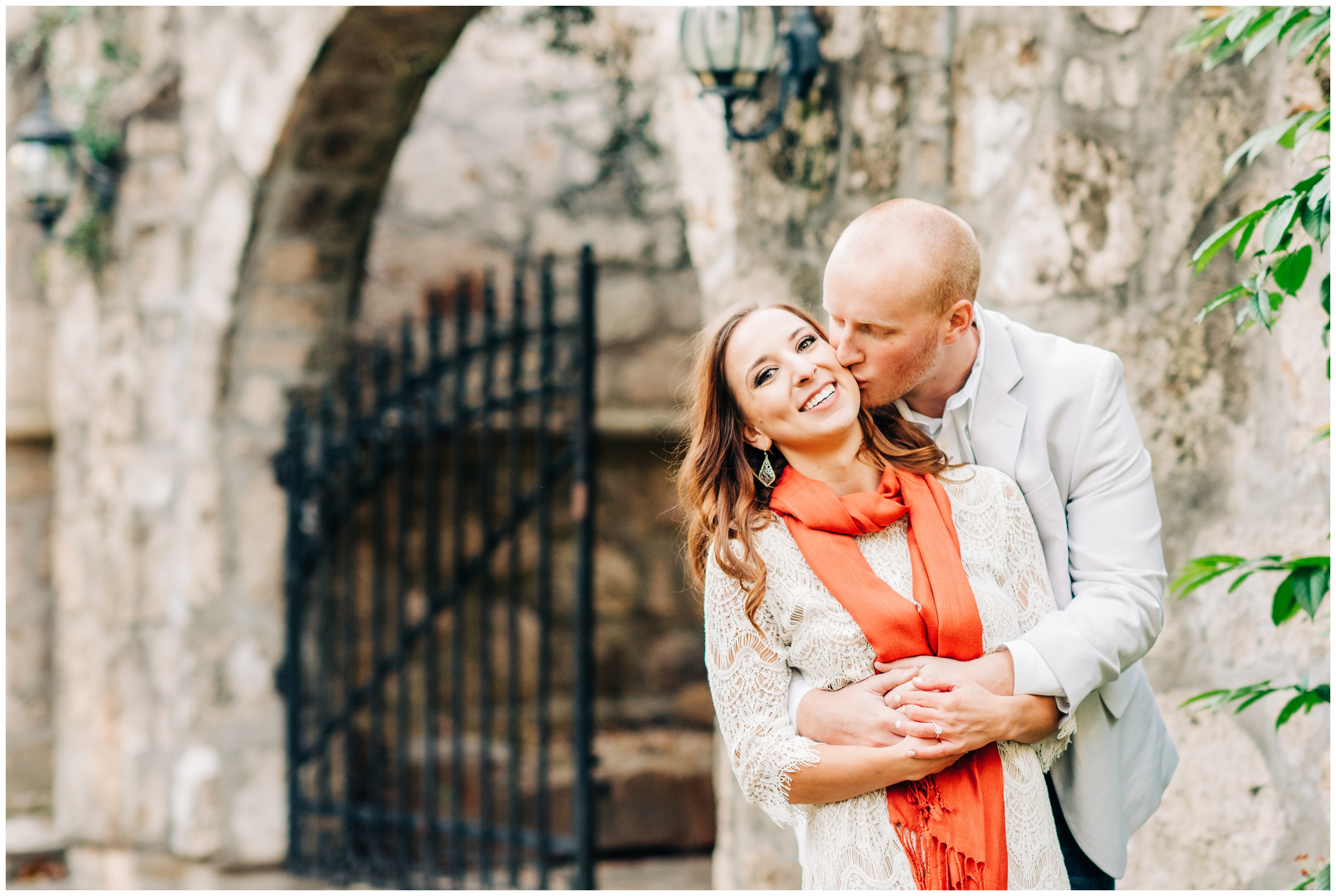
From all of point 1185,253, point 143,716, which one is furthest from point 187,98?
point 1185,253

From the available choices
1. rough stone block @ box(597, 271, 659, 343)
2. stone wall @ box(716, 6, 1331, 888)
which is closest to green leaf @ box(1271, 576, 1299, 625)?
stone wall @ box(716, 6, 1331, 888)

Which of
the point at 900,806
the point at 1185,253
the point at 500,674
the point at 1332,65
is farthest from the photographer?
the point at 500,674

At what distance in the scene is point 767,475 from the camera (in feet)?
5.01

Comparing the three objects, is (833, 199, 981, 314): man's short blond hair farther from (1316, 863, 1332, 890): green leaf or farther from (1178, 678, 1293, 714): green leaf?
(1316, 863, 1332, 890): green leaf

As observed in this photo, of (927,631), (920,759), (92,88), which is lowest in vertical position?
(920,759)

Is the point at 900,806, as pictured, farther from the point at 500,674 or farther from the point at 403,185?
the point at 403,185

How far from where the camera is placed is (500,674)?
4.65 m

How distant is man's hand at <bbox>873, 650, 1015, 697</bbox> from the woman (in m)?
0.01

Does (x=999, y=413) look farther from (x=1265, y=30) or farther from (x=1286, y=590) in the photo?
(x=1265, y=30)

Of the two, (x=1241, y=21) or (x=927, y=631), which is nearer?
(x=927, y=631)

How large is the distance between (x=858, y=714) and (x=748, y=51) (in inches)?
60.1

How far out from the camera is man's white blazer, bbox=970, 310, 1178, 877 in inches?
57.9

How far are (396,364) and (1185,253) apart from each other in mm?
3443

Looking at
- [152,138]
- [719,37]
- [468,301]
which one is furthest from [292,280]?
[719,37]
